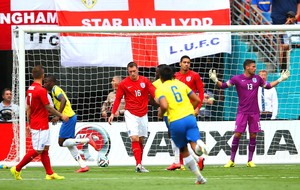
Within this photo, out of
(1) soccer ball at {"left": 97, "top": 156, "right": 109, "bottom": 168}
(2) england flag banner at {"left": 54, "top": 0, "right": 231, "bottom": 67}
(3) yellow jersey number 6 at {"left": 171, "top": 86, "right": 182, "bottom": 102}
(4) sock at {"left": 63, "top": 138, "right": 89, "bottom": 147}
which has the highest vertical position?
(2) england flag banner at {"left": 54, "top": 0, "right": 231, "bottom": 67}

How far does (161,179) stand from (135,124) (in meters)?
3.23

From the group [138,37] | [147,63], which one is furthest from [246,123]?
[138,37]

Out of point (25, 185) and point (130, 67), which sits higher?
point (130, 67)

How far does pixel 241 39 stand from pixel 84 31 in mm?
4718

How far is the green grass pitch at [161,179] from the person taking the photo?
14.7 metres

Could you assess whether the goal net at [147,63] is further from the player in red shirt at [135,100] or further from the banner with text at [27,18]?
the player in red shirt at [135,100]

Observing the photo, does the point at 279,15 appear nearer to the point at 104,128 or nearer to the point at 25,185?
the point at 104,128

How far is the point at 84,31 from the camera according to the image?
21594mm

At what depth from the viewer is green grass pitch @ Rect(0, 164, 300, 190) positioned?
1473 centimetres

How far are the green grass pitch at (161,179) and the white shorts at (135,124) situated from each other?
2.72ft

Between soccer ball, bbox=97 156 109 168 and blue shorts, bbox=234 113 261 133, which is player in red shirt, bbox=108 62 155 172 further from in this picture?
blue shorts, bbox=234 113 261 133

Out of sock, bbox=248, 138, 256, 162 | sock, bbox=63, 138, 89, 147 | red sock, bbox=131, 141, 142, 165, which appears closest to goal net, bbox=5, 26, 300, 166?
sock, bbox=248, 138, 256, 162

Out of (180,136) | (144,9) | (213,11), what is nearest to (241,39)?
(213,11)

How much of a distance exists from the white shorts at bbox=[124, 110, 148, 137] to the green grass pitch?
83 cm
